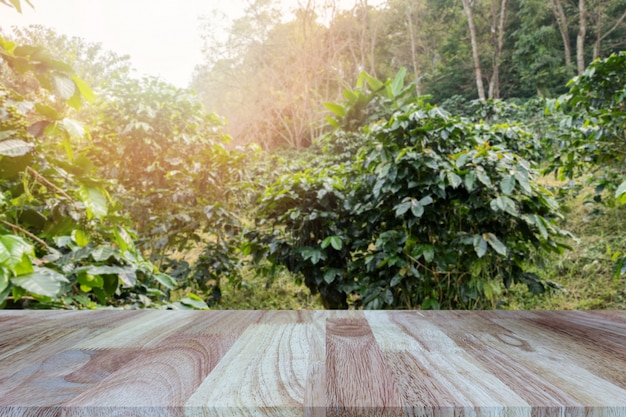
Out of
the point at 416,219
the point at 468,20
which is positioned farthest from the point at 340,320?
the point at 468,20

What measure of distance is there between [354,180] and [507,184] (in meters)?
0.60

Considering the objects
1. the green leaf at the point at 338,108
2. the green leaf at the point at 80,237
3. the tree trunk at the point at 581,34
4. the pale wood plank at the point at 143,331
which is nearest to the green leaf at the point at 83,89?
the green leaf at the point at 80,237

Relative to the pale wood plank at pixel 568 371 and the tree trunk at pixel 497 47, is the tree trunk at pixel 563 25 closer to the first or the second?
the tree trunk at pixel 497 47

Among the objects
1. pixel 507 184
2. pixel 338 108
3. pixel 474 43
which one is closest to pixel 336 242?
pixel 507 184

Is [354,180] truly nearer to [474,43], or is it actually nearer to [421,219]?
[421,219]

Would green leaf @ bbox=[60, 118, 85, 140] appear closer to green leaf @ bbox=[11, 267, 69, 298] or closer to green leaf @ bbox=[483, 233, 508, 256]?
Result: green leaf @ bbox=[11, 267, 69, 298]

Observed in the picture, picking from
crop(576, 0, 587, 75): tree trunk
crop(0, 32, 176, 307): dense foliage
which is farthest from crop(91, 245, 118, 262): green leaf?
crop(576, 0, 587, 75): tree trunk

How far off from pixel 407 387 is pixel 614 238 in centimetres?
289

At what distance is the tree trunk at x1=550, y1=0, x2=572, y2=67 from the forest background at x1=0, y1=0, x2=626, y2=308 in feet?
0.08

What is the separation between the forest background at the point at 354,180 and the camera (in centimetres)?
65

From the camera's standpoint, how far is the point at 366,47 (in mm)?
4270

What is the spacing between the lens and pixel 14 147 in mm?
542

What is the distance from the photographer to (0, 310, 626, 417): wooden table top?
194 mm

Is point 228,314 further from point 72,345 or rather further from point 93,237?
point 93,237
